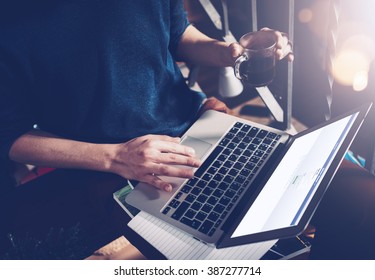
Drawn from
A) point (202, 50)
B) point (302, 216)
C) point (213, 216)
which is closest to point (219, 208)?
point (213, 216)

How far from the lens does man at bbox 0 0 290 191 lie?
102 centimetres

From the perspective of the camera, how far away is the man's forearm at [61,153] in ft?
3.72

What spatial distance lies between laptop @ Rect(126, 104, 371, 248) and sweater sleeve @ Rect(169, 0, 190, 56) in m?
0.40

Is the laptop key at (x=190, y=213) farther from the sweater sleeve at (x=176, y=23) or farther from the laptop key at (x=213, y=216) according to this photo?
the sweater sleeve at (x=176, y=23)

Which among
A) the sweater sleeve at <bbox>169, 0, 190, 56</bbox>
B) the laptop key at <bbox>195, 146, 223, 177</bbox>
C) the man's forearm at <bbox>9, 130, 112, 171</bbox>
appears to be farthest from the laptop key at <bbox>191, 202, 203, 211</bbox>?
the sweater sleeve at <bbox>169, 0, 190, 56</bbox>

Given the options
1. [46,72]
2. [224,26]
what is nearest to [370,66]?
[224,26]

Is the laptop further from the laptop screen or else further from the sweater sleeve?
the sweater sleeve

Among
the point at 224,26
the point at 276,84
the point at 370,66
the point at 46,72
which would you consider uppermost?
the point at 46,72

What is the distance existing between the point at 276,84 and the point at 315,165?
→ 1200 millimetres

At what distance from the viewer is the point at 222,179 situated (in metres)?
1.05

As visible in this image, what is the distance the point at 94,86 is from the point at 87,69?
0.19 ft
